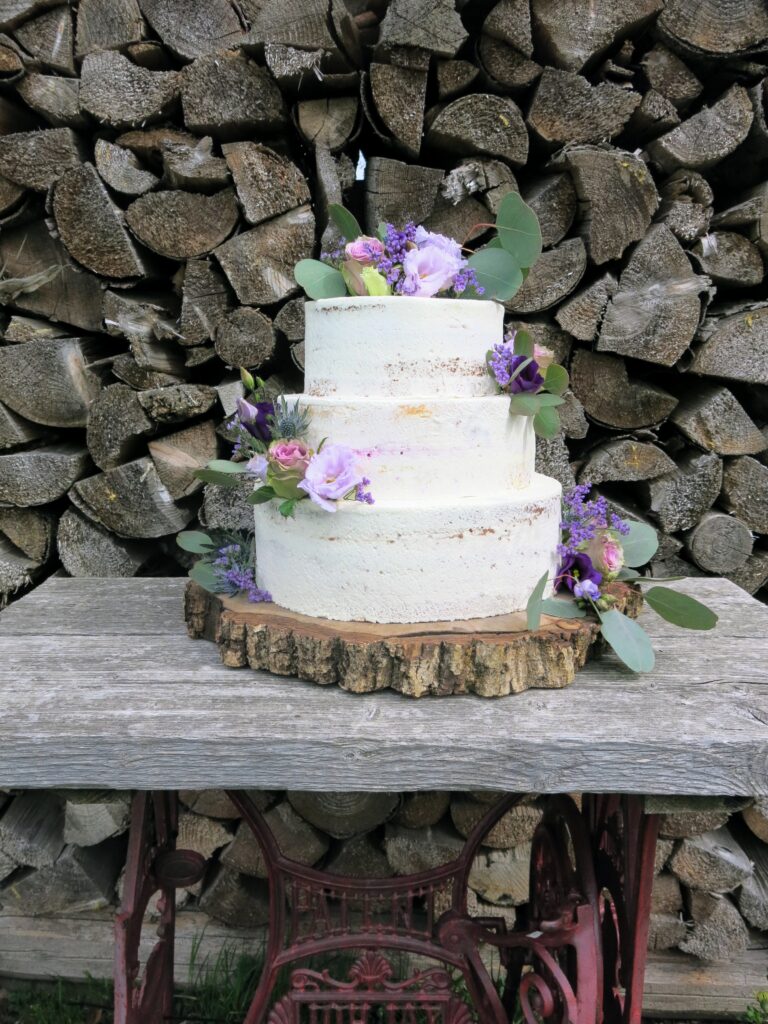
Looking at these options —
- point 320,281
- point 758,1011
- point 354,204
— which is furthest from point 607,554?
point 758,1011

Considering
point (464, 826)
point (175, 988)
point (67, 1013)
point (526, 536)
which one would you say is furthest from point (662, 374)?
point (67, 1013)

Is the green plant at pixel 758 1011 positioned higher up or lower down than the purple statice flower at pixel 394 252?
lower down

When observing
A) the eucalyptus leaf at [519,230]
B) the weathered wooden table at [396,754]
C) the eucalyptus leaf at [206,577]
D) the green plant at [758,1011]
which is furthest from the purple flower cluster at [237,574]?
the green plant at [758,1011]

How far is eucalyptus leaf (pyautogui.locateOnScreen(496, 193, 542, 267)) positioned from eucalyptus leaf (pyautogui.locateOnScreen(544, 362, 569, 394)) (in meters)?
0.18

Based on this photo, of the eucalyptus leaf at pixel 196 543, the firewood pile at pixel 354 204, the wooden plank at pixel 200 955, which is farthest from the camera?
the wooden plank at pixel 200 955

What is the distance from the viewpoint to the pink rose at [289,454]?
1110 mm

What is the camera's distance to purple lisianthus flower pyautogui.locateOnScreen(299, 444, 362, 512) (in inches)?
42.9

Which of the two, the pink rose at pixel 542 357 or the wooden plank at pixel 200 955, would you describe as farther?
the wooden plank at pixel 200 955

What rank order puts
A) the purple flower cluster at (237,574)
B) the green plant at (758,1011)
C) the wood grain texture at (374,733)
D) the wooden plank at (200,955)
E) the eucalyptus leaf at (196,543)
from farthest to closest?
the wooden plank at (200,955) < the green plant at (758,1011) < the eucalyptus leaf at (196,543) < the purple flower cluster at (237,574) < the wood grain texture at (374,733)

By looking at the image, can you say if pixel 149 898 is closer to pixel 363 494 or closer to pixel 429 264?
pixel 363 494

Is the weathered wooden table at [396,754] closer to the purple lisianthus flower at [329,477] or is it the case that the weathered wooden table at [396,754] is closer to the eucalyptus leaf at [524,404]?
the purple lisianthus flower at [329,477]

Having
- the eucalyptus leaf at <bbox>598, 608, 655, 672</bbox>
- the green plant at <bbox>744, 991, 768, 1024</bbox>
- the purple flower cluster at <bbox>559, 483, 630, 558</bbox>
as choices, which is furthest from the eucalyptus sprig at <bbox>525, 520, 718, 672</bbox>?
the green plant at <bbox>744, 991, 768, 1024</bbox>

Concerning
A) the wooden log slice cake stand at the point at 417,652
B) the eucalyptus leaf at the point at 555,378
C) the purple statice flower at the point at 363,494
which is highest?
the eucalyptus leaf at the point at 555,378

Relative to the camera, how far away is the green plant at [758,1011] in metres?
1.76
